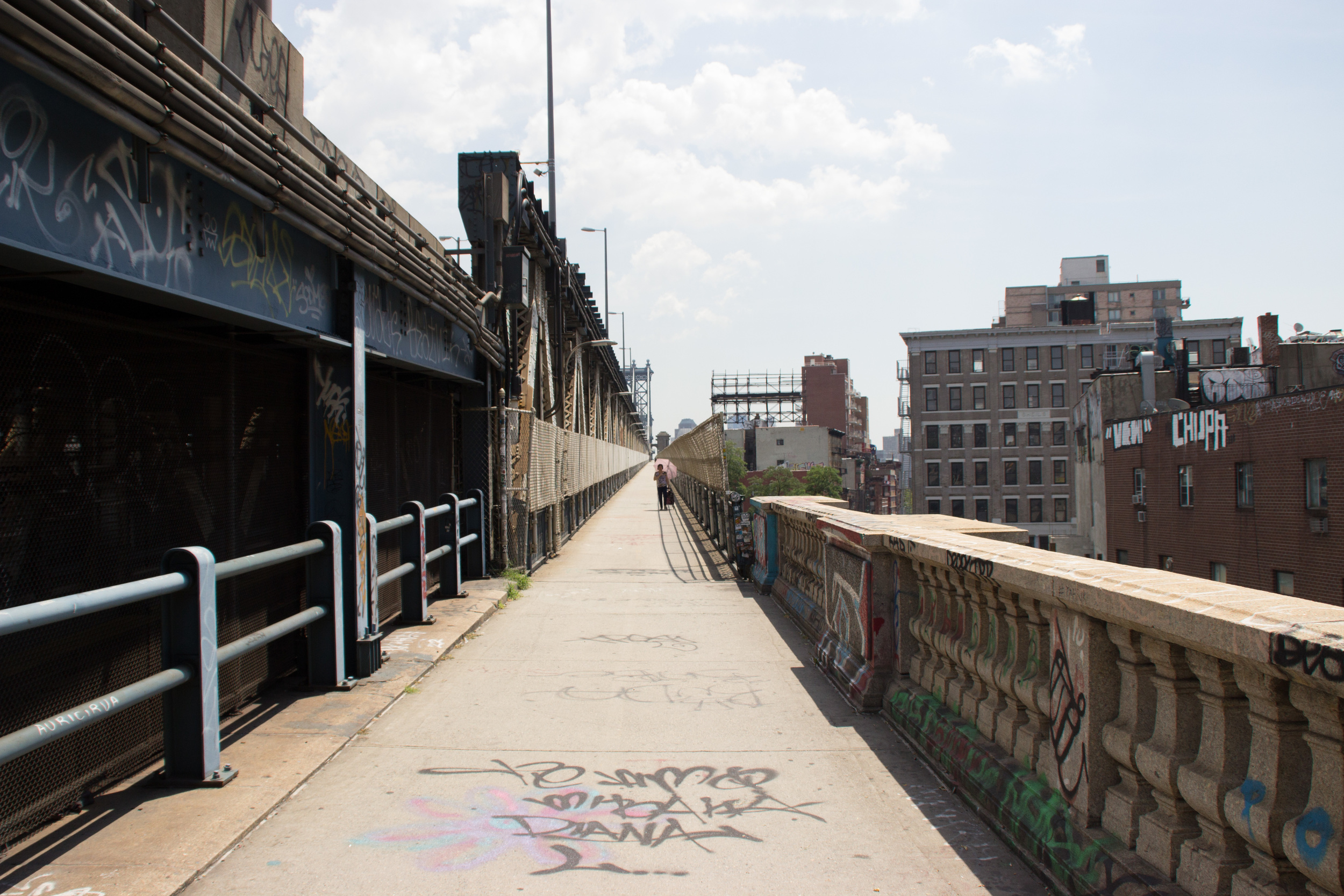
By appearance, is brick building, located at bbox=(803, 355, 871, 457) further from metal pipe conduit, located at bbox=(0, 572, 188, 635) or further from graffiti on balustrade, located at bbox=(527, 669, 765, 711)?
metal pipe conduit, located at bbox=(0, 572, 188, 635)

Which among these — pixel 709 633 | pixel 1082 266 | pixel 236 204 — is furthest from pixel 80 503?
pixel 1082 266

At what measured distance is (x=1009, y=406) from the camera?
77.8m

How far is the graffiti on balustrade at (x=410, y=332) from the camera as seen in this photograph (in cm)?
744

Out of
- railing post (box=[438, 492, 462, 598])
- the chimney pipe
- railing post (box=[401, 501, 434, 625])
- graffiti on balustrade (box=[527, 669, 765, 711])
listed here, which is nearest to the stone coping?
graffiti on balustrade (box=[527, 669, 765, 711])

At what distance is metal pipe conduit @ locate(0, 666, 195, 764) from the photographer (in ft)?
10.3

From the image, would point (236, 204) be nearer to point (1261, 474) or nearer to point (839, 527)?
point (839, 527)

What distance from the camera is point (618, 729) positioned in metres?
5.62

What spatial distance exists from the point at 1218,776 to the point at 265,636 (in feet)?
15.9

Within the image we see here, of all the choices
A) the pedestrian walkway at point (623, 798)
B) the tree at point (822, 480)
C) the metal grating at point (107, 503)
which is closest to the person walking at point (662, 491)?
the pedestrian walkway at point (623, 798)

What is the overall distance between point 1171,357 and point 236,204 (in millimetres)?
49315

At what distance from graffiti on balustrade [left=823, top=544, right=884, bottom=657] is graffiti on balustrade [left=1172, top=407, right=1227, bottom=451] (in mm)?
34250

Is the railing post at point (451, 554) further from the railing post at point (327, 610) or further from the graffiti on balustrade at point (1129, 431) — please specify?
the graffiti on balustrade at point (1129, 431)

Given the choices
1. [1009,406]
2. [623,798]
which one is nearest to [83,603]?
[623,798]

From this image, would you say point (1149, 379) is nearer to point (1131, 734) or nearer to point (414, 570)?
point (414, 570)
